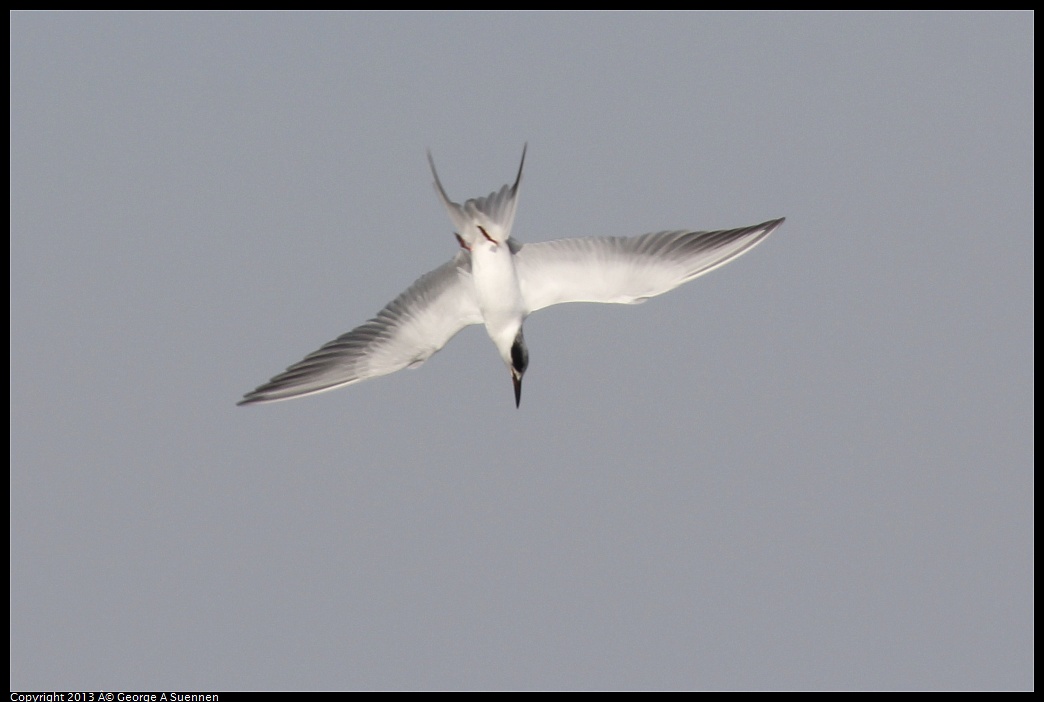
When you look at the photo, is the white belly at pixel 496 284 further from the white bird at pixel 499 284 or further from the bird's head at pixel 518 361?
the bird's head at pixel 518 361

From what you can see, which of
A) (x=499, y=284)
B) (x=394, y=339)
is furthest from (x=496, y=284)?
(x=394, y=339)

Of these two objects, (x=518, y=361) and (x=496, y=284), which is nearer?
(x=496, y=284)

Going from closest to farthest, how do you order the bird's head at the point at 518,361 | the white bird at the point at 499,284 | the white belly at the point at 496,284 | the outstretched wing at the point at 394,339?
the white bird at the point at 499,284, the white belly at the point at 496,284, the outstretched wing at the point at 394,339, the bird's head at the point at 518,361

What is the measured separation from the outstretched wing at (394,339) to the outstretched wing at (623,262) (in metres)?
0.74

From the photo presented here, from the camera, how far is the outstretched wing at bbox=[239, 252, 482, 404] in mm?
13281

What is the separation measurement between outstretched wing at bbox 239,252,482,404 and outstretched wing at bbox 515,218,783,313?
0.74 metres

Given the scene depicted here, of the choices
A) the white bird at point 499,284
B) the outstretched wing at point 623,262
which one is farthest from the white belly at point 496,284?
the outstretched wing at point 623,262

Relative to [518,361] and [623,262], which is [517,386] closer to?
[518,361]

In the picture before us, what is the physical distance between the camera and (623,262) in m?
12.7

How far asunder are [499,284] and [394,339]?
135 cm

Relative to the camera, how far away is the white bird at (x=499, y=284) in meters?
12.6

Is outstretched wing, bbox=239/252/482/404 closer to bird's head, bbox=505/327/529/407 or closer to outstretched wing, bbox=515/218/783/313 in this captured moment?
bird's head, bbox=505/327/529/407
